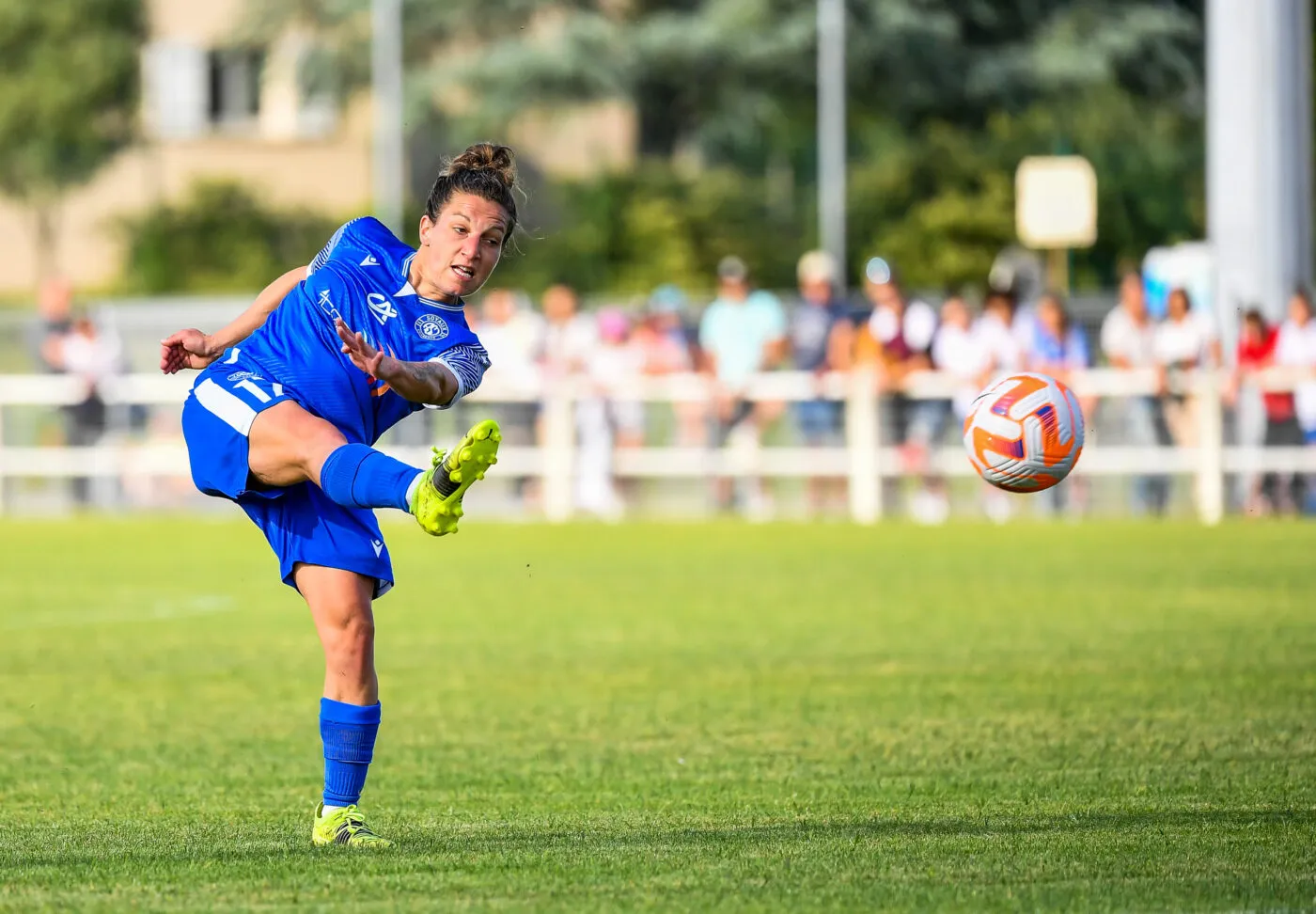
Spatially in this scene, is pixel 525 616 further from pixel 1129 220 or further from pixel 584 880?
pixel 1129 220

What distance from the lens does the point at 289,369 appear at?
657cm

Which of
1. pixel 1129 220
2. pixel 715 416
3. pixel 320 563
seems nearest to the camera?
pixel 320 563

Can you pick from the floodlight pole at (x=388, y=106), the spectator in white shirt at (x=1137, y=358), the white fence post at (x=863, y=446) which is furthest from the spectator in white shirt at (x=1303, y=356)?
the floodlight pole at (x=388, y=106)

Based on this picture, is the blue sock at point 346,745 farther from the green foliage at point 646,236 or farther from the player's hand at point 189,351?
the green foliage at point 646,236

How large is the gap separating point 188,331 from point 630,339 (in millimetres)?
15845

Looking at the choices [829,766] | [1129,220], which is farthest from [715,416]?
[1129,220]

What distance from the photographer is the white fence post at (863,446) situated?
20875 mm

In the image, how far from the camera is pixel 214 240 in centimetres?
4466

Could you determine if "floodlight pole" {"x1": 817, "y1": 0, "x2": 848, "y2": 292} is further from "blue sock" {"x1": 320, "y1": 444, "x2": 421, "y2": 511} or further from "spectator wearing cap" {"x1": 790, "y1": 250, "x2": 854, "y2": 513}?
"blue sock" {"x1": 320, "y1": 444, "x2": 421, "y2": 511}

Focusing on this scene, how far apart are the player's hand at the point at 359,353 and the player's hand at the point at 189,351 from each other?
1.04 m

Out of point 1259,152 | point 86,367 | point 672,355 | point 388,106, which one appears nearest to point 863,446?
point 672,355

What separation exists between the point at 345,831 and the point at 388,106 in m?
32.5

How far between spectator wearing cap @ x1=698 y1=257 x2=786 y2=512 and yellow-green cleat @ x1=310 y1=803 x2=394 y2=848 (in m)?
14.8

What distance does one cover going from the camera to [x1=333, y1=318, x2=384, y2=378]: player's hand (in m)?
6.02
